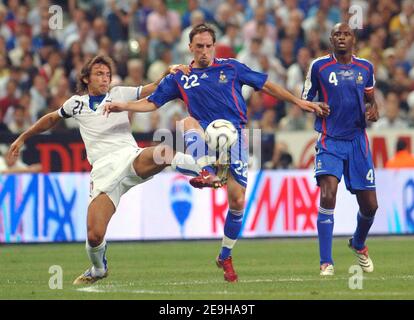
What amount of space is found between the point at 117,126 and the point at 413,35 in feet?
42.4

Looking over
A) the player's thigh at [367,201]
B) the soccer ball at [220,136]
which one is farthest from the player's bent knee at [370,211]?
the soccer ball at [220,136]

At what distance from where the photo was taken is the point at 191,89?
43.4ft

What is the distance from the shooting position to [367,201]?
14.1m

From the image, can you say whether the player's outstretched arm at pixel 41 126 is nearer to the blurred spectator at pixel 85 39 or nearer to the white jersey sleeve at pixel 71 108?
the white jersey sleeve at pixel 71 108

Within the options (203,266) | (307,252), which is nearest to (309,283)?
(203,266)

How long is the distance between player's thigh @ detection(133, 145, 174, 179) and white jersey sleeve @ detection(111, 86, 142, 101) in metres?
0.69

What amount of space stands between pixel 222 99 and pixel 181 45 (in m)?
12.3

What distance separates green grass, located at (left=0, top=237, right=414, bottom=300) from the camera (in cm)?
1188

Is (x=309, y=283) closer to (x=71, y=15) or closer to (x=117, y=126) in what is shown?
(x=117, y=126)

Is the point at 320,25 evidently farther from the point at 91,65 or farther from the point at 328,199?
the point at 91,65

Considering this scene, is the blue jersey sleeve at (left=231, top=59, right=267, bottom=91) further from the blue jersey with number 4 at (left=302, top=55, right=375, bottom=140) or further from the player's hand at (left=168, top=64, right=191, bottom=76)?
the blue jersey with number 4 at (left=302, top=55, right=375, bottom=140)

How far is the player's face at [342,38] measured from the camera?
1360 centimetres

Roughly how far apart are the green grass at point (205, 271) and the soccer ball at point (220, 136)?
1.39 m
